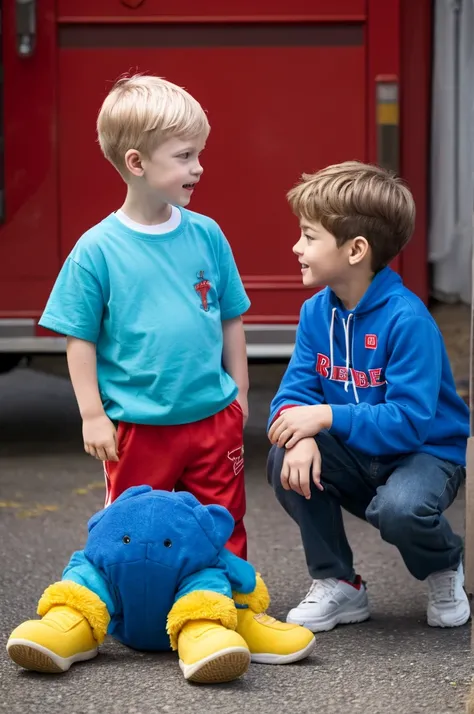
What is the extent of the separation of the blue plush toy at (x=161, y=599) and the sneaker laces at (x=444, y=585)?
412 millimetres

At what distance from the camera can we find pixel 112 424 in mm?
2951

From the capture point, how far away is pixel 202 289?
3.03m

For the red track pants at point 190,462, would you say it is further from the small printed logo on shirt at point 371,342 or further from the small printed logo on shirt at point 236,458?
the small printed logo on shirt at point 371,342

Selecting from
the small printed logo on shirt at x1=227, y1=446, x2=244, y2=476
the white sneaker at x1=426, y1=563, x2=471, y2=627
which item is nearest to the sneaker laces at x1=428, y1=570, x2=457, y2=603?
the white sneaker at x1=426, y1=563, x2=471, y2=627

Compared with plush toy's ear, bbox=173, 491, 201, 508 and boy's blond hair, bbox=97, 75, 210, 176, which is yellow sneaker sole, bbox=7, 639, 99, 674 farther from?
boy's blond hair, bbox=97, 75, 210, 176

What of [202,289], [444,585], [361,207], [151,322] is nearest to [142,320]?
[151,322]

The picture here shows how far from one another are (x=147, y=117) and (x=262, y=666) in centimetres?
120

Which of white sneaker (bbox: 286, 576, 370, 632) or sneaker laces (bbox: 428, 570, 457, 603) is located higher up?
sneaker laces (bbox: 428, 570, 457, 603)

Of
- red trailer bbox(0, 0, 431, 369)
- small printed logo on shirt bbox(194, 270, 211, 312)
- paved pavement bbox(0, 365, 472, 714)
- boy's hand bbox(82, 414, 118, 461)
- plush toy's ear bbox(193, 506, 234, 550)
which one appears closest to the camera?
paved pavement bbox(0, 365, 472, 714)

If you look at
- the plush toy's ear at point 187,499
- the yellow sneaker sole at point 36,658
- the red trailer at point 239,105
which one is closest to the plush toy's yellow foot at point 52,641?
the yellow sneaker sole at point 36,658

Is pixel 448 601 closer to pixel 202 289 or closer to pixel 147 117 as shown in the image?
pixel 202 289

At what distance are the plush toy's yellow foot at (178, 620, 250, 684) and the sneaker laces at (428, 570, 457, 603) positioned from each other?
0.61 metres

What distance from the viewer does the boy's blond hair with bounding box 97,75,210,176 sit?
2.90 m

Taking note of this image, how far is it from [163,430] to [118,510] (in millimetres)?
234
